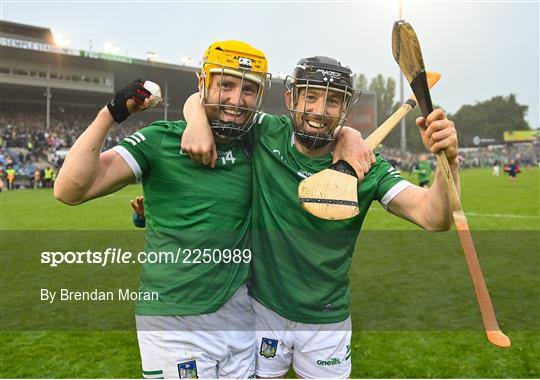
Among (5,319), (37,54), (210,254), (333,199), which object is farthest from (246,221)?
(37,54)

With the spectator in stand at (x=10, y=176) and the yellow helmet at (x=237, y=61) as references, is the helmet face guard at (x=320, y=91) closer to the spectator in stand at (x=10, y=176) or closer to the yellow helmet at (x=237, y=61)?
the yellow helmet at (x=237, y=61)

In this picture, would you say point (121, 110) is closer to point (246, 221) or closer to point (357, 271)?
point (246, 221)

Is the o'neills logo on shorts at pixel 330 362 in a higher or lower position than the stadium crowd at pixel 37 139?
lower

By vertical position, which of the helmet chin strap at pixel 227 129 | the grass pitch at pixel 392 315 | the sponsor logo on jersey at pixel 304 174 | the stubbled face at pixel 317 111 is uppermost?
the stubbled face at pixel 317 111

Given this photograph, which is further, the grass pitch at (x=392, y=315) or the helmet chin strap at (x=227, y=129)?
the grass pitch at (x=392, y=315)

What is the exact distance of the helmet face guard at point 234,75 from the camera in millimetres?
2369

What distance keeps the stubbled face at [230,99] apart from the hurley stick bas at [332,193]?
1.55 ft

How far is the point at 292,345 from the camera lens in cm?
260

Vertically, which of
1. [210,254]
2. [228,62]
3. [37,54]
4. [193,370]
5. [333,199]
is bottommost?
[193,370]

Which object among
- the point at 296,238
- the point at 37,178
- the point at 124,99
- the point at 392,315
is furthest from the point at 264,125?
the point at 37,178

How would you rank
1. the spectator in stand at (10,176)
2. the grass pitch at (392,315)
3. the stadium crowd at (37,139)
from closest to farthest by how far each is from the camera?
the grass pitch at (392,315)
the spectator in stand at (10,176)
the stadium crowd at (37,139)

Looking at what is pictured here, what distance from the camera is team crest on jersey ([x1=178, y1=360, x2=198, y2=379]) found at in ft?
7.52

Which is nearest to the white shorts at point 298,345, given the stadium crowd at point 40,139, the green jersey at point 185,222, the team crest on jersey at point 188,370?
the green jersey at point 185,222

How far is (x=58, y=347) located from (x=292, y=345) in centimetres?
305
